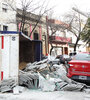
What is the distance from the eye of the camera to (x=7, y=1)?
83.8ft

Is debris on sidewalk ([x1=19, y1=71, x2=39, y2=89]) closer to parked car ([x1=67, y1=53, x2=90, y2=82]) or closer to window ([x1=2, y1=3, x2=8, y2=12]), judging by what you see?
parked car ([x1=67, y1=53, x2=90, y2=82])

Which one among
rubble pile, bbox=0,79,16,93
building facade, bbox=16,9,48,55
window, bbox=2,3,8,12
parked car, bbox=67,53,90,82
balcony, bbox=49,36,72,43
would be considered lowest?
rubble pile, bbox=0,79,16,93

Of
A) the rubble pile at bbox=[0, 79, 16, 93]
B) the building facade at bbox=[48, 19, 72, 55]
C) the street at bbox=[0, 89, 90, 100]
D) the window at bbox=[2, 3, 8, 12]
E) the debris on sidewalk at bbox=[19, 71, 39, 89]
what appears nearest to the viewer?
the street at bbox=[0, 89, 90, 100]

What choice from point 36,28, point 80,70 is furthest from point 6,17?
point 80,70

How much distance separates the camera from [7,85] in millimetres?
7594

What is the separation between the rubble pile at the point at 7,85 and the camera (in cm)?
738

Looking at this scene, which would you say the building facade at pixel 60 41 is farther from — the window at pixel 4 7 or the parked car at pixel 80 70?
the parked car at pixel 80 70

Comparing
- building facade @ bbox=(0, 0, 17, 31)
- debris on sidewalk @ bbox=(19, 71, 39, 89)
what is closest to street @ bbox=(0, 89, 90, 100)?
debris on sidewalk @ bbox=(19, 71, 39, 89)

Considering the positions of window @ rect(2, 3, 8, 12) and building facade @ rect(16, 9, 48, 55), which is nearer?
window @ rect(2, 3, 8, 12)

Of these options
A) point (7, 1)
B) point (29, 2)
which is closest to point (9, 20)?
point (7, 1)

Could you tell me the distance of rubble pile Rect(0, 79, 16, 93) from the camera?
7384 millimetres

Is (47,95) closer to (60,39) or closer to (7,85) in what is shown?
(7,85)

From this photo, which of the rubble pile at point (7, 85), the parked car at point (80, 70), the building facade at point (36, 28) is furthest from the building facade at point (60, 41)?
the rubble pile at point (7, 85)

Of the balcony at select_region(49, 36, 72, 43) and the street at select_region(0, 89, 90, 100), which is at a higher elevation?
the balcony at select_region(49, 36, 72, 43)
